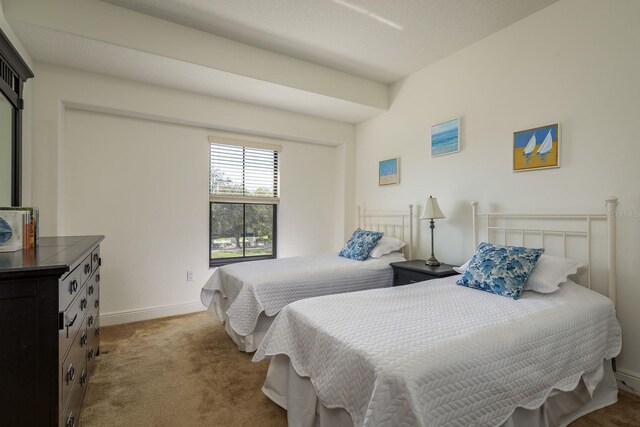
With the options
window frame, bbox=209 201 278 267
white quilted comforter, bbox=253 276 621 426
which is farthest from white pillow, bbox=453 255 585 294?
window frame, bbox=209 201 278 267

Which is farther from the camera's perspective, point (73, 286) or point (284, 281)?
point (284, 281)

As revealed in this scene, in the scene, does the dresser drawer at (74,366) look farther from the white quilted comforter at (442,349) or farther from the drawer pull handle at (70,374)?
the white quilted comforter at (442,349)

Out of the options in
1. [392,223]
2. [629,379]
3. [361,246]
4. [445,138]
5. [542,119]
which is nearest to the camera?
[629,379]

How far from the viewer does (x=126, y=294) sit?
321 centimetres

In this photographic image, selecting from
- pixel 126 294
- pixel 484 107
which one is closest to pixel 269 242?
pixel 126 294

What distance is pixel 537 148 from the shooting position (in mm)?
2475

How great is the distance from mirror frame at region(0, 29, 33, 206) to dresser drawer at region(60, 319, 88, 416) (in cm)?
133

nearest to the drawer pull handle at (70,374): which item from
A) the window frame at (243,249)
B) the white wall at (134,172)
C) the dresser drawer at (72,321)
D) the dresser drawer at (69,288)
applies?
the dresser drawer at (72,321)

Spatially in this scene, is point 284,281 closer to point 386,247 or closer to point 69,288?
point 386,247

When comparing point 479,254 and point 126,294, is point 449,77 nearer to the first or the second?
point 479,254

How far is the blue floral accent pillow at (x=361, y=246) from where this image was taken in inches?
129

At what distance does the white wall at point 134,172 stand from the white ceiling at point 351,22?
870 mm

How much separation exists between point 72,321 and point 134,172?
2.21 meters

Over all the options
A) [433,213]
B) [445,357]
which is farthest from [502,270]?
[445,357]
